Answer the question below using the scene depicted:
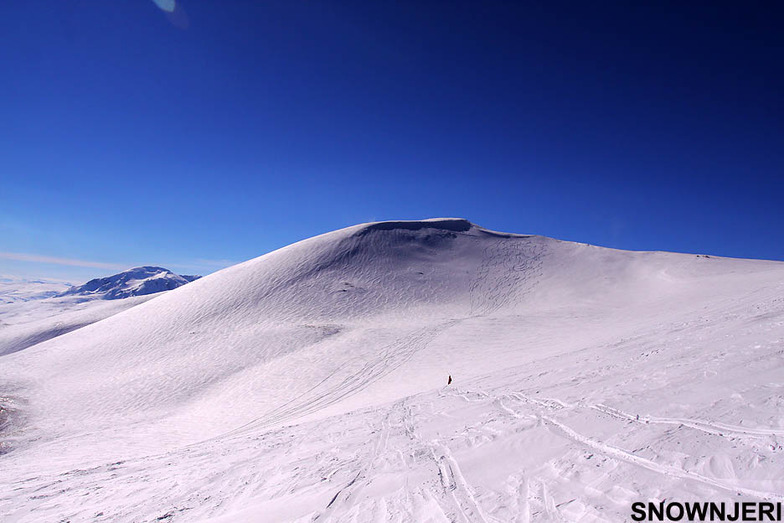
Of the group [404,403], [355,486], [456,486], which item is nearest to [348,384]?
[404,403]

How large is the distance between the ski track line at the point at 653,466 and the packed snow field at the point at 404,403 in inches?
1.1

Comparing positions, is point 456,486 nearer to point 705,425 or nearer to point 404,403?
point 705,425

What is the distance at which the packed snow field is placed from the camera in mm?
4375

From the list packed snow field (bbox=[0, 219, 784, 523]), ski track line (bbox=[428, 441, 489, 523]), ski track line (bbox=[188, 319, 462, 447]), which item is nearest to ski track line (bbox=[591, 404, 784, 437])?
packed snow field (bbox=[0, 219, 784, 523])

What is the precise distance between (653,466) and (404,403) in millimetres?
6820

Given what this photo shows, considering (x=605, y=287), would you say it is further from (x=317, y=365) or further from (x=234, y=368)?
(x=234, y=368)

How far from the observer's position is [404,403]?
10.2 m

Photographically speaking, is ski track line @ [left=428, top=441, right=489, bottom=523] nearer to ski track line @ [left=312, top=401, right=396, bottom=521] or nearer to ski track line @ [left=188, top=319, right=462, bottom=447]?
ski track line @ [left=312, top=401, right=396, bottom=521]

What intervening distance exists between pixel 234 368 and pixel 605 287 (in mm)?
30955

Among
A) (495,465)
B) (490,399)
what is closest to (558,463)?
(495,465)

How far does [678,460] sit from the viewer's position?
4.19 m

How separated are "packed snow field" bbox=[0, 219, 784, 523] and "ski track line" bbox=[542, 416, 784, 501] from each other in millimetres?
28

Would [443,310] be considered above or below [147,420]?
above

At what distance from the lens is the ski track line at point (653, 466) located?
134 inches
